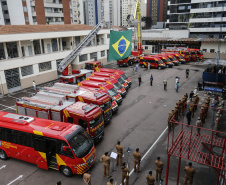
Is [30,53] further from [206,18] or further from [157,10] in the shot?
[157,10]

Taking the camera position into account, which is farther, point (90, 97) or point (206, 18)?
point (206, 18)

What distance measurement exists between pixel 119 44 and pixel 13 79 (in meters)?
14.8

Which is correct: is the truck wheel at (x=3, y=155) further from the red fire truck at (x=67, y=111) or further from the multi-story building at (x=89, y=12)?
the multi-story building at (x=89, y=12)

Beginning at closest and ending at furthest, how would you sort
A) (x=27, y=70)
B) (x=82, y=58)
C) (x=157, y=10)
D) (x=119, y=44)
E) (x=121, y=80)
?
(x=119, y=44), (x=121, y=80), (x=27, y=70), (x=82, y=58), (x=157, y=10)

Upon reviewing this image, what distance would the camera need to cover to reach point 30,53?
29000 millimetres

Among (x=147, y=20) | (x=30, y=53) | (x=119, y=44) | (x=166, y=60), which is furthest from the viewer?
(x=147, y=20)

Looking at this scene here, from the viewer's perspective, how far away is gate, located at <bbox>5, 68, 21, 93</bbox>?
81.8ft

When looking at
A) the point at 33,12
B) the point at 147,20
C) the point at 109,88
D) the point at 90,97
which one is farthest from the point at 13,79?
the point at 147,20

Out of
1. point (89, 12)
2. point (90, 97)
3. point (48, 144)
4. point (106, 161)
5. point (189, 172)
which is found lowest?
point (106, 161)

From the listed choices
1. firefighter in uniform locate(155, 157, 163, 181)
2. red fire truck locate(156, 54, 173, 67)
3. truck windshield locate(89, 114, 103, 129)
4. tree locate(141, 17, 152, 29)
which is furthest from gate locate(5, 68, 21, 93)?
tree locate(141, 17, 152, 29)

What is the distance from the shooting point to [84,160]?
1006 centimetres

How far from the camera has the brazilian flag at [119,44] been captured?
69.3 feet

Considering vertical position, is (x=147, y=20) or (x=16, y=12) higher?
(x=147, y=20)

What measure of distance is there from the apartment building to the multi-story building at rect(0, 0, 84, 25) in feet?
71.0
